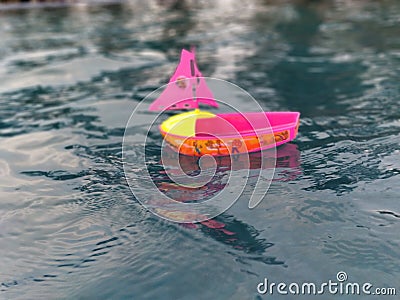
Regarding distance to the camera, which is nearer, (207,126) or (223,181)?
(223,181)

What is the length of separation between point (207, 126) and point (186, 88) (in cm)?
85

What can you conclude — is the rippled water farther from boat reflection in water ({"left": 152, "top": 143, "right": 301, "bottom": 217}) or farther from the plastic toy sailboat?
the plastic toy sailboat

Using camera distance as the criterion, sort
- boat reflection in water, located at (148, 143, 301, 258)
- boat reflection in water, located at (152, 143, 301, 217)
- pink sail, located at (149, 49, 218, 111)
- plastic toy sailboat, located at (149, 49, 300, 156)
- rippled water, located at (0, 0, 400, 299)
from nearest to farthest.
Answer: rippled water, located at (0, 0, 400, 299), boat reflection in water, located at (148, 143, 301, 258), boat reflection in water, located at (152, 143, 301, 217), plastic toy sailboat, located at (149, 49, 300, 156), pink sail, located at (149, 49, 218, 111)

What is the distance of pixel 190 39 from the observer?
20.4m

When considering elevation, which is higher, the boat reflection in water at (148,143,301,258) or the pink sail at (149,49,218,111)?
the pink sail at (149,49,218,111)

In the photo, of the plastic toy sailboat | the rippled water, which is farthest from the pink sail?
the rippled water

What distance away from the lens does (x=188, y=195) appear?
7.59 m

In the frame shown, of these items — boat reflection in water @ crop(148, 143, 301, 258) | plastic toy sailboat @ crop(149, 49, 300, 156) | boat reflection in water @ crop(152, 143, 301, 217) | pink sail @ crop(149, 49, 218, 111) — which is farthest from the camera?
pink sail @ crop(149, 49, 218, 111)

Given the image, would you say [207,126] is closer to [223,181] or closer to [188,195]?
[223,181]

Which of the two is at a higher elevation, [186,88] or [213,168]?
[186,88]

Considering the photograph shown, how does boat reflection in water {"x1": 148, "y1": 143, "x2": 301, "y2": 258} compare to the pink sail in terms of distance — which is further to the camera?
the pink sail

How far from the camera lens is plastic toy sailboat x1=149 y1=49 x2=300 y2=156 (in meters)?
8.44

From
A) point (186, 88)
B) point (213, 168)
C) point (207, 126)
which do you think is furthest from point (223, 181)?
point (186, 88)

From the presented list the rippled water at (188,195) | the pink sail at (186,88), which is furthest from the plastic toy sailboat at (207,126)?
the rippled water at (188,195)
